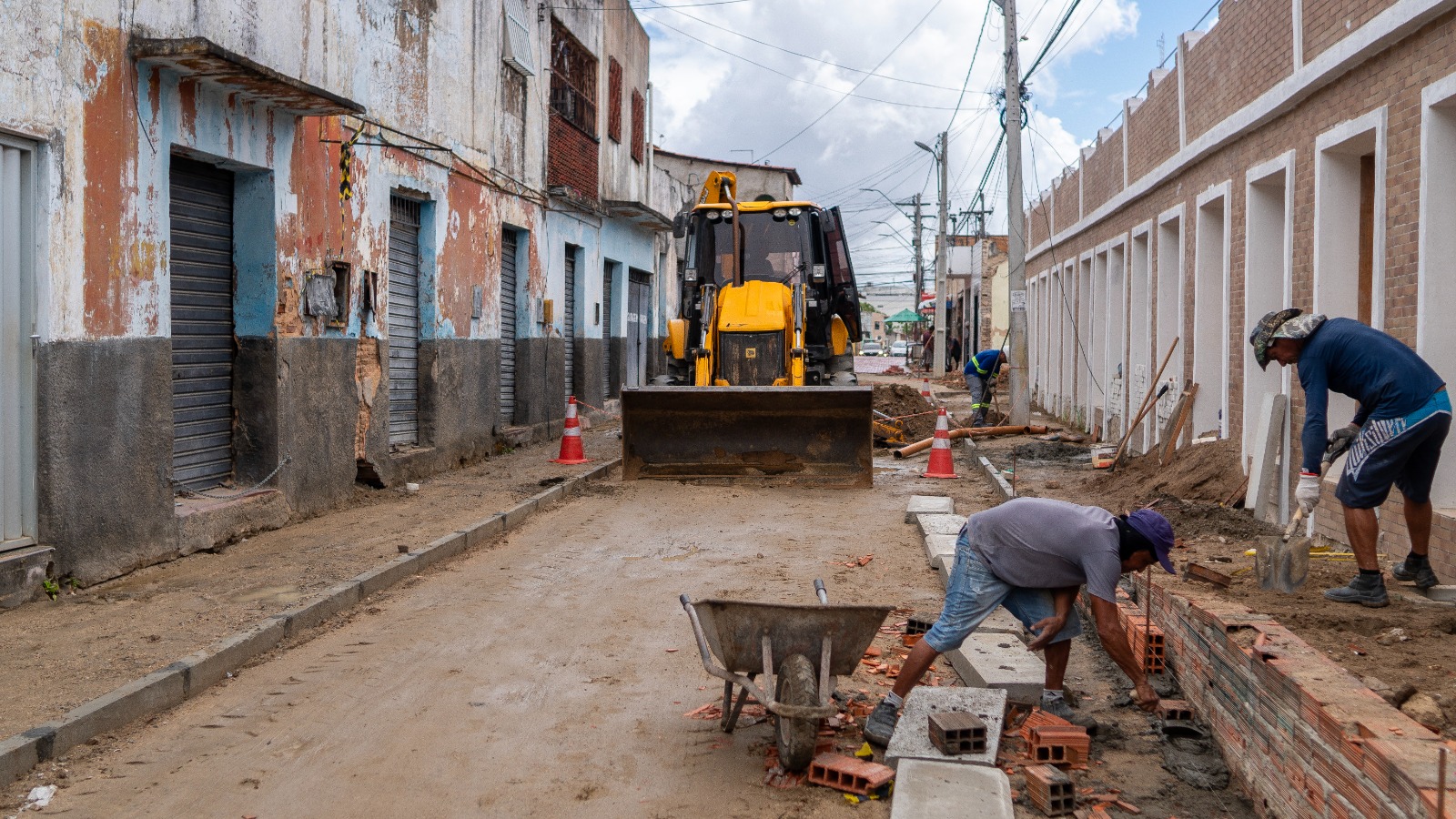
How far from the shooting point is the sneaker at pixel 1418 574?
6574 millimetres

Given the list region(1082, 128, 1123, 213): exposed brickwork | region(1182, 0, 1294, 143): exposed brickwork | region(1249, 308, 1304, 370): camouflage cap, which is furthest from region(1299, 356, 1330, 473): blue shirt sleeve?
region(1082, 128, 1123, 213): exposed brickwork

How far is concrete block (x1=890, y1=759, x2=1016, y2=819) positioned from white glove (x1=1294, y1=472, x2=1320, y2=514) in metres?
3.09

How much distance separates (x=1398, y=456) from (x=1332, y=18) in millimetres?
4288

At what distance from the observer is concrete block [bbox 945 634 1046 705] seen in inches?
217

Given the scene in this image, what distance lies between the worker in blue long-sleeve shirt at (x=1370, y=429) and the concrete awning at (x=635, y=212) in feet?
51.5

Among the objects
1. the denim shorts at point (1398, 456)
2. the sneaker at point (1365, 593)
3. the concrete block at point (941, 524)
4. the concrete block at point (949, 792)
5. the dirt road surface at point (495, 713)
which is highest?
the denim shorts at point (1398, 456)

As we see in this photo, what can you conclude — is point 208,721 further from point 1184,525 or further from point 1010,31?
point 1010,31

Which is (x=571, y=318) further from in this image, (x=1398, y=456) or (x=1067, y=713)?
(x=1067, y=713)

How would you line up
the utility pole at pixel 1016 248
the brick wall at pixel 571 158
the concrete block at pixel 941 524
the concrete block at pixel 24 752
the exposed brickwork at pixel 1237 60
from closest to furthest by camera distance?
the concrete block at pixel 24 752
the concrete block at pixel 941 524
the exposed brickwork at pixel 1237 60
the brick wall at pixel 571 158
the utility pole at pixel 1016 248

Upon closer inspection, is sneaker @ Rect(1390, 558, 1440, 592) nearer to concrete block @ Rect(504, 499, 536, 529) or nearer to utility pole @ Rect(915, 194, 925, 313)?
concrete block @ Rect(504, 499, 536, 529)

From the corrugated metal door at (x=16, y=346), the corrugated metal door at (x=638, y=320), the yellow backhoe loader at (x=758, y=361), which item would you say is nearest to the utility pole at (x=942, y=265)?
the corrugated metal door at (x=638, y=320)

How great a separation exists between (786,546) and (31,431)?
17.6 feet

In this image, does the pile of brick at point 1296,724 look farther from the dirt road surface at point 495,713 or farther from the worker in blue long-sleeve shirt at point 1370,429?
the dirt road surface at point 495,713

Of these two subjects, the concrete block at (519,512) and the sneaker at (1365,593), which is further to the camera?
the concrete block at (519,512)
